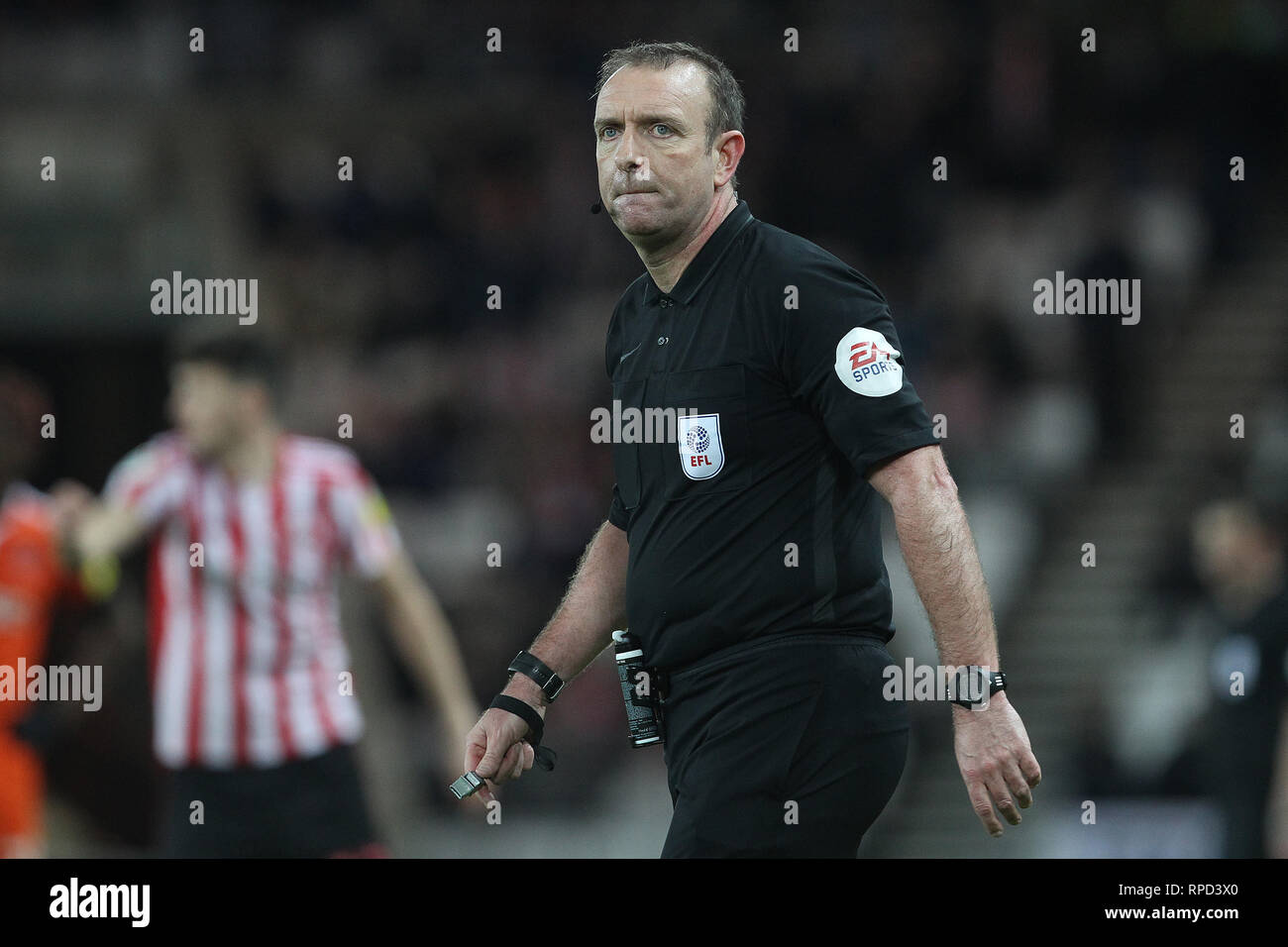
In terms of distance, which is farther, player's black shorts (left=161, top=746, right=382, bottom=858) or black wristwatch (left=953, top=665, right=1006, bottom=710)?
player's black shorts (left=161, top=746, right=382, bottom=858)

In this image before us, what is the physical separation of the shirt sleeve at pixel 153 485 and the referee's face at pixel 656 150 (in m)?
2.88

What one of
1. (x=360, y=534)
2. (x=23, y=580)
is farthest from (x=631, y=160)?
(x=23, y=580)

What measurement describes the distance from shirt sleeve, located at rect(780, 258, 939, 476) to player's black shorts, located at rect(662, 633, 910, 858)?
435 mm

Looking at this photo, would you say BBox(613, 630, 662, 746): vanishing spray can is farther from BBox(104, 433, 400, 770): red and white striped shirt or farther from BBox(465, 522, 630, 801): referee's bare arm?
→ BBox(104, 433, 400, 770): red and white striped shirt

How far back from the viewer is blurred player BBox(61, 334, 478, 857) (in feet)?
18.9

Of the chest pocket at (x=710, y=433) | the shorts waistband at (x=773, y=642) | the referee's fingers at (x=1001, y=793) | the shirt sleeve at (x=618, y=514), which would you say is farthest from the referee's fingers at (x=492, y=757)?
the referee's fingers at (x=1001, y=793)

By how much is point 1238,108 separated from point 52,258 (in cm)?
943

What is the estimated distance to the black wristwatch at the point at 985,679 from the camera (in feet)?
10.9

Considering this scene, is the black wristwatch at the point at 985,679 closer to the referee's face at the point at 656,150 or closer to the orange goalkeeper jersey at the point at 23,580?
the referee's face at the point at 656,150

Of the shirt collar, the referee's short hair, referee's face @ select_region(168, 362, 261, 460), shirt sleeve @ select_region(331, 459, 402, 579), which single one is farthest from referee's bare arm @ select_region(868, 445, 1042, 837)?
referee's face @ select_region(168, 362, 261, 460)

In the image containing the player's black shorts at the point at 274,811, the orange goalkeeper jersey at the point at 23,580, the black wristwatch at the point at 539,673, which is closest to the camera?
the black wristwatch at the point at 539,673

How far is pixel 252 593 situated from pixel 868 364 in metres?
3.15

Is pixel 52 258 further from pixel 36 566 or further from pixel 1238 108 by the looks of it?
pixel 1238 108
